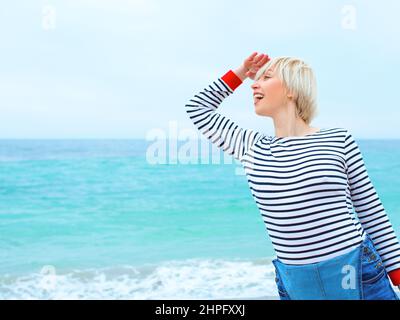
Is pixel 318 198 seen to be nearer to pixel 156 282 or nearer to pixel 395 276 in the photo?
pixel 395 276

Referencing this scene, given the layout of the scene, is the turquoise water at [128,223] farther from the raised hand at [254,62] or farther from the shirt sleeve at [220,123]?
the raised hand at [254,62]

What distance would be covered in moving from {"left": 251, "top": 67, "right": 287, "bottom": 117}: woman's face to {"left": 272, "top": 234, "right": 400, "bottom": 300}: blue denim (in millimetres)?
407

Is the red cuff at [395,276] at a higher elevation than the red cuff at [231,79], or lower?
lower

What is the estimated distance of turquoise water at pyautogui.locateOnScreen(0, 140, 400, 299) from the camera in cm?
538

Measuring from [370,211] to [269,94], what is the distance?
1.29 feet

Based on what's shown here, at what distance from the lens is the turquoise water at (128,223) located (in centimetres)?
538

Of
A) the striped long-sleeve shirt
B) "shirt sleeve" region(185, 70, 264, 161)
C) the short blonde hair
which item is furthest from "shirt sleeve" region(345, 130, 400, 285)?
"shirt sleeve" region(185, 70, 264, 161)

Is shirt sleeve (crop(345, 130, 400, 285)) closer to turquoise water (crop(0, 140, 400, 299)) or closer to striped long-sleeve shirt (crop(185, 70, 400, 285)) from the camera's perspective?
striped long-sleeve shirt (crop(185, 70, 400, 285))

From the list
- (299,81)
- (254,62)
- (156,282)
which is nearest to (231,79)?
(254,62)

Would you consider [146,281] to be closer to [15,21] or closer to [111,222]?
[111,222]

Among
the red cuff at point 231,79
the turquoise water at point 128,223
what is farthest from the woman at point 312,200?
the turquoise water at point 128,223

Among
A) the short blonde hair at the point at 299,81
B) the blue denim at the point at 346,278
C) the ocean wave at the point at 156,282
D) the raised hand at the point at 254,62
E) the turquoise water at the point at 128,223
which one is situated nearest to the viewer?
the blue denim at the point at 346,278

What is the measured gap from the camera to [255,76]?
153 centimetres
